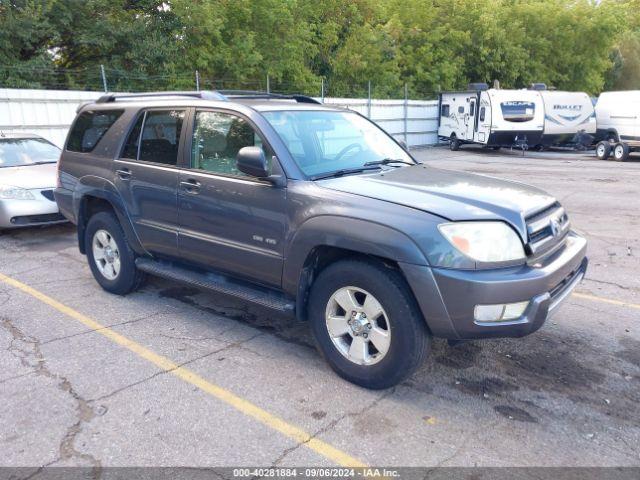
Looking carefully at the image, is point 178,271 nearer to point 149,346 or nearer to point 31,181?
point 149,346

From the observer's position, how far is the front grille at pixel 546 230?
3.38 metres

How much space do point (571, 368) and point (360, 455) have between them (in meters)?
1.79

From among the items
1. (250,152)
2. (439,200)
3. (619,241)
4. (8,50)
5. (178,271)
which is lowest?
(619,241)

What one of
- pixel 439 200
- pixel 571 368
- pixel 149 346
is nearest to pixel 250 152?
pixel 439 200

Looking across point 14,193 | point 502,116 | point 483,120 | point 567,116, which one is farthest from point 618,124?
point 14,193

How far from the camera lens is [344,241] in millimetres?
3422

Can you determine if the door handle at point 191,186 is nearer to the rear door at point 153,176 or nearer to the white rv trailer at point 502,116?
the rear door at point 153,176

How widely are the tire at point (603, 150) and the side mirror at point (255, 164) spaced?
60.2 ft

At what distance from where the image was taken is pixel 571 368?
151 inches

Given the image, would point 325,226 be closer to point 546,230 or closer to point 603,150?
point 546,230

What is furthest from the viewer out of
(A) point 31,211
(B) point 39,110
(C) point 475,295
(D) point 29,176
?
(B) point 39,110

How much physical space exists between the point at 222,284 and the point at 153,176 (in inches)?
46.0

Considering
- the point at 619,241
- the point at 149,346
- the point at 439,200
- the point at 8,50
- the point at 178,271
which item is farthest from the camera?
the point at 8,50

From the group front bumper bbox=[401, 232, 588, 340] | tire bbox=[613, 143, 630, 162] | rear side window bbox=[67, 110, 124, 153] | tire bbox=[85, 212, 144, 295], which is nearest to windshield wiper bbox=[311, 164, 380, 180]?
front bumper bbox=[401, 232, 588, 340]
